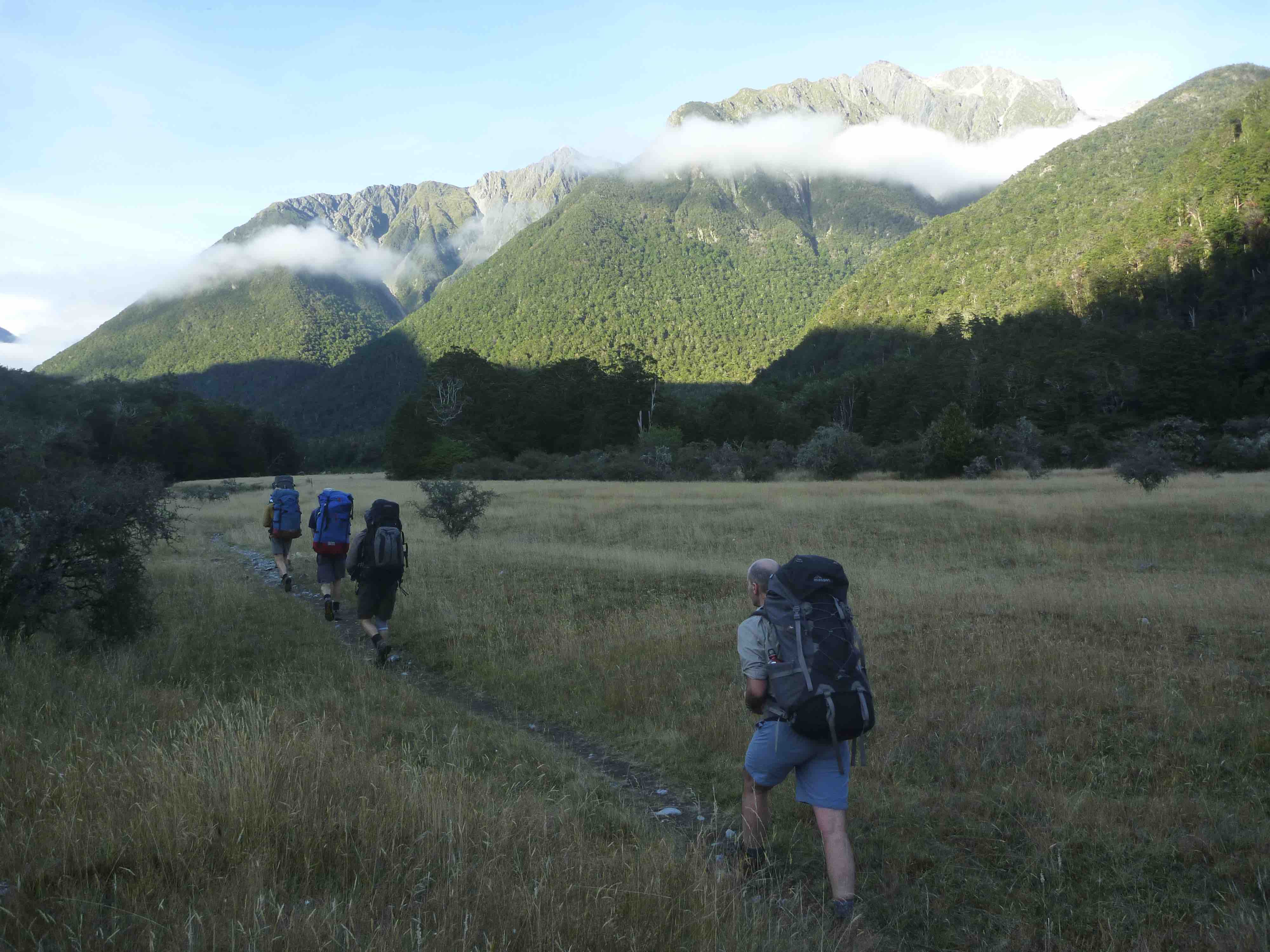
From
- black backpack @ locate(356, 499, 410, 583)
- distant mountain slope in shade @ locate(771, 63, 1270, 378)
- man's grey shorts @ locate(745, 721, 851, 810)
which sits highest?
distant mountain slope in shade @ locate(771, 63, 1270, 378)

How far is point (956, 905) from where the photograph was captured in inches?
161

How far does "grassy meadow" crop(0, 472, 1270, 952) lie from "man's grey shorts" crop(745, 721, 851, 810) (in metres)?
0.51

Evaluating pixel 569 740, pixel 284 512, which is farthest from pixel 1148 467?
pixel 284 512

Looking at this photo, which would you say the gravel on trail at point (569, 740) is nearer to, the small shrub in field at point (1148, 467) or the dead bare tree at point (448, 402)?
the small shrub in field at point (1148, 467)

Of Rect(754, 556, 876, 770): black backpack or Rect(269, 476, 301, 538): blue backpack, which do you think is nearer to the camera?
Rect(754, 556, 876, 770): black backpack

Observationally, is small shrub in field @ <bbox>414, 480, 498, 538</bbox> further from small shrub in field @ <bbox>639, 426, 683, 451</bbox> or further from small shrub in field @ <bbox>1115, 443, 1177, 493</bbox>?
small shrub in field @ <bbox>639, 426, 683, 451</bbox>

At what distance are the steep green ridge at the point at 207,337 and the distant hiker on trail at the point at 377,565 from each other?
17040 cm

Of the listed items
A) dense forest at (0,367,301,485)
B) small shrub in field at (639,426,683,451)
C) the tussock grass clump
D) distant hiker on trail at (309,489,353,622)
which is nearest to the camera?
the tussock grass clump

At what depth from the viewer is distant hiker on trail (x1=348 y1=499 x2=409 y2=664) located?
9.15 m

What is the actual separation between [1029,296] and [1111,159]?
44887 millimetres

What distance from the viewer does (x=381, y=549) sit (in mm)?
9164

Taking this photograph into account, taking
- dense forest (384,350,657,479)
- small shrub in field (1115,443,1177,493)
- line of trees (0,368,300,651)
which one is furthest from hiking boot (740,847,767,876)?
dense forest (384,350,657,479)

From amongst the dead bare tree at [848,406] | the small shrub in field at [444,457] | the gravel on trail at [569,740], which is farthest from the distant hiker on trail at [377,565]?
the dead bare tree at [848,406]

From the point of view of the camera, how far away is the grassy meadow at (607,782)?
2.94 m
